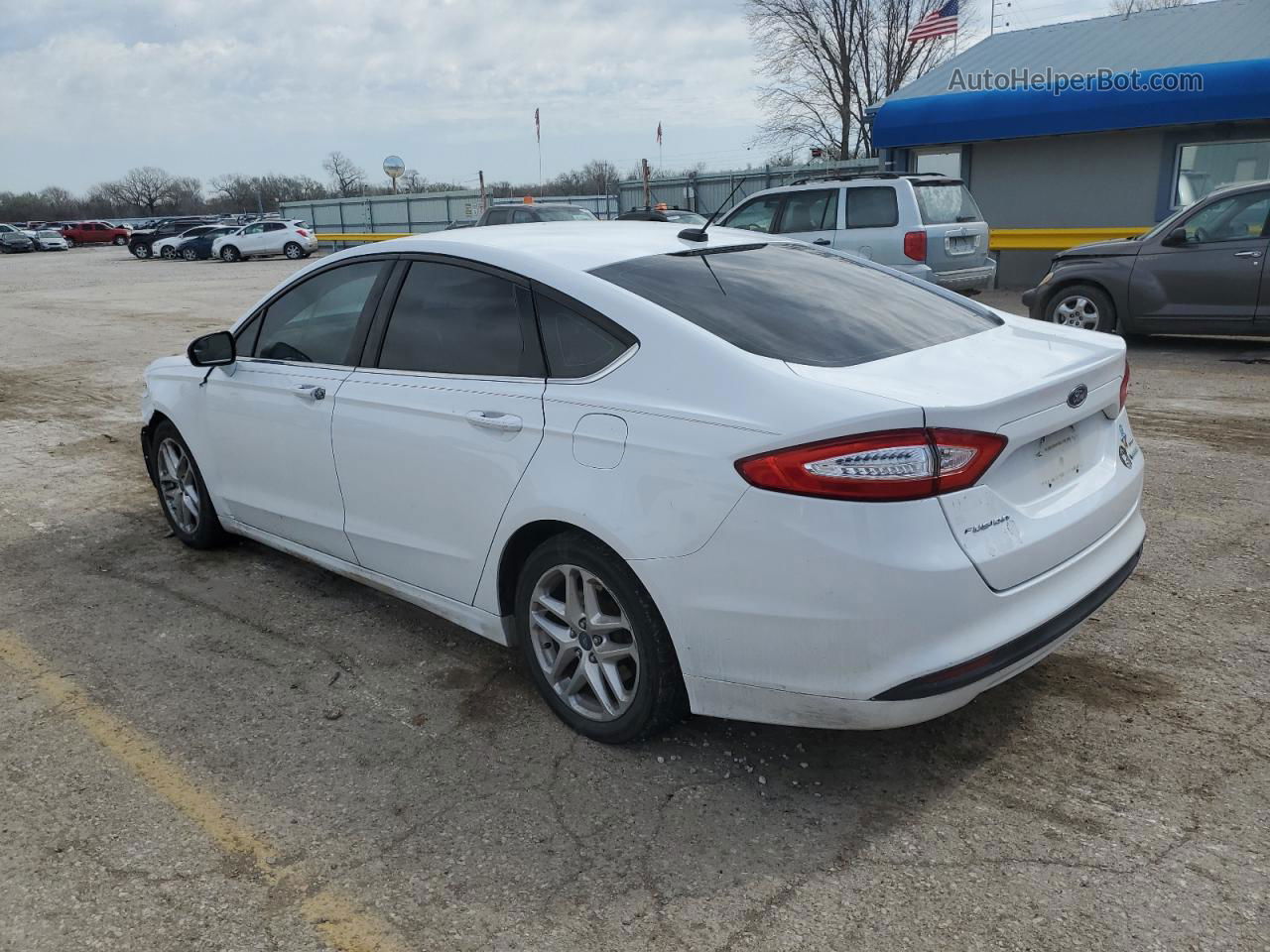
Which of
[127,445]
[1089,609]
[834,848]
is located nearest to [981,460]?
[1089,609]

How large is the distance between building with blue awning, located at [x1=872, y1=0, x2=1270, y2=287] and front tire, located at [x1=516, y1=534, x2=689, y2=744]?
1588 cm

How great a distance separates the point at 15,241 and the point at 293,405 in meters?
59.7

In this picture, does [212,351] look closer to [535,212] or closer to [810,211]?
[810,211]

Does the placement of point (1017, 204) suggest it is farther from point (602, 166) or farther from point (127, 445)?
point (602, 166)

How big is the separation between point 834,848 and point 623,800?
63cm

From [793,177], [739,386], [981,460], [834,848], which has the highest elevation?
[793,177]

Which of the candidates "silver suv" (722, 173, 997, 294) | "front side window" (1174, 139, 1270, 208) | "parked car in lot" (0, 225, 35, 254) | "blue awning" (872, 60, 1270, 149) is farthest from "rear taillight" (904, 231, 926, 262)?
"parked car in lot" (0, 225, 35, 254)

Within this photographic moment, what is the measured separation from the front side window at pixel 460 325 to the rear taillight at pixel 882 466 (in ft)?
3.49

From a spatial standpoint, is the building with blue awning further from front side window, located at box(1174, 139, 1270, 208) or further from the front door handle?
the front door handle

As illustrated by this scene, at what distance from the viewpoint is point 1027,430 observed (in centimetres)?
282

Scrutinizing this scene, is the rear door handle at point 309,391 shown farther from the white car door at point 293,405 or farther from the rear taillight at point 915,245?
the rear taillight at point 915,245

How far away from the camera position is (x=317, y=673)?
13.0ft

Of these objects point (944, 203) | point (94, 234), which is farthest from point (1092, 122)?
point (94, 234)

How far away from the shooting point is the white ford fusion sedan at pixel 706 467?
264 cm
